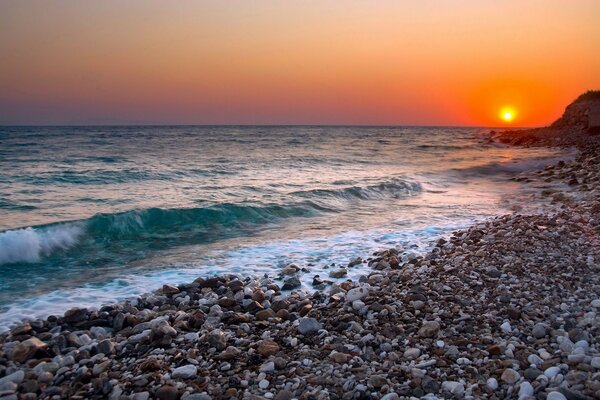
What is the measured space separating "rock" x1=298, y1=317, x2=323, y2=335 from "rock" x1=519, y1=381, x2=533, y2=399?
191 centimetres

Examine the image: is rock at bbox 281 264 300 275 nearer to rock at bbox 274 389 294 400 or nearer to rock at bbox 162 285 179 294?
rock at bbox 162 285 179 294

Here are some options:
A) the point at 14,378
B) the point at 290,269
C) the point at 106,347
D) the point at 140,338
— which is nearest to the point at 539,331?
the point at 290,269

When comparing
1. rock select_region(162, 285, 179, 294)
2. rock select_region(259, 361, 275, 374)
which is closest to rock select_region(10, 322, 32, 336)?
rock select_region(162, 285, 179, 294)

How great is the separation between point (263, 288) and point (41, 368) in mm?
2785

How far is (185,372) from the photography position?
12.4 ft

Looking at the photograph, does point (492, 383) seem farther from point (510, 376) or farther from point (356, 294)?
point (356, 294)

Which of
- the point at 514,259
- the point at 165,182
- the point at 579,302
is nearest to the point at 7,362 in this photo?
the point at 579,302

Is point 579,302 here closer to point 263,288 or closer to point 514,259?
point 514,259

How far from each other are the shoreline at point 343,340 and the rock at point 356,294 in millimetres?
20

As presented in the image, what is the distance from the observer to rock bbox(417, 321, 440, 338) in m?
4.25

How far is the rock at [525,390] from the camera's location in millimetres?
3188

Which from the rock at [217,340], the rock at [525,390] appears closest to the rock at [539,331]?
the rock at [525,390]

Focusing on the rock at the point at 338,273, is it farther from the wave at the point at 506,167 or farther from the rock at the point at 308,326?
the wave at the point at 506,167

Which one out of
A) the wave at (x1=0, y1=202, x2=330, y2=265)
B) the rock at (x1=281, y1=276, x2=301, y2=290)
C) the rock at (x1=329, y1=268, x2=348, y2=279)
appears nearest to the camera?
the rock at (x1=281, y1=276, x2=301, y2=290)
